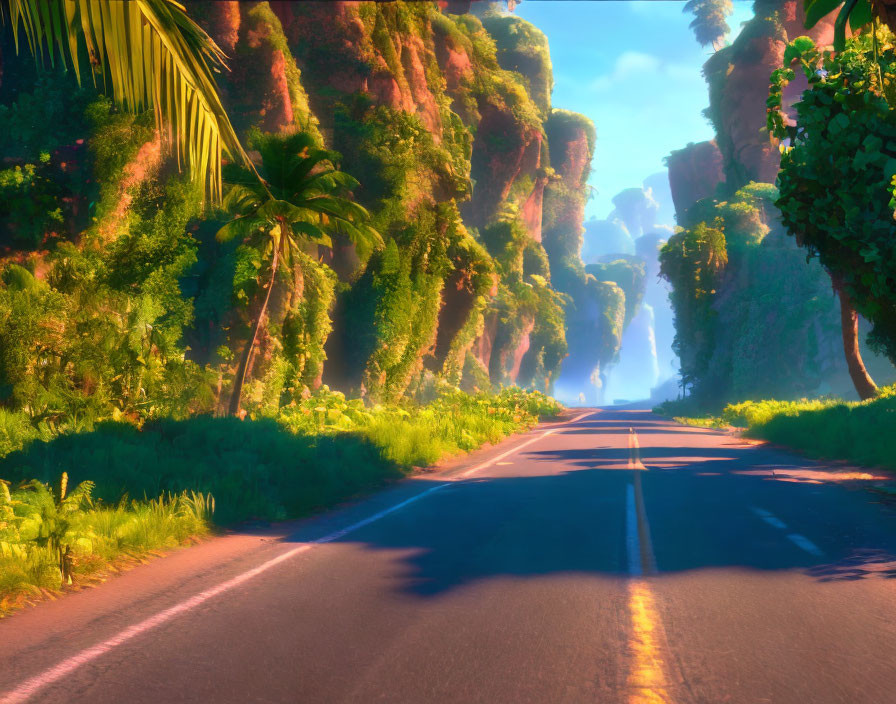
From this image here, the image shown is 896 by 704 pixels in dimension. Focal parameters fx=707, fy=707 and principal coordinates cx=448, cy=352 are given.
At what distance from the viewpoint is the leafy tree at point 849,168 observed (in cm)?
1283

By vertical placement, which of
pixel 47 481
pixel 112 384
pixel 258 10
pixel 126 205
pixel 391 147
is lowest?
pixel 47 481

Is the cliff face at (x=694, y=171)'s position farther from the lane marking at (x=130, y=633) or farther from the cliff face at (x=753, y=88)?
the lane marking at (x=130, y=633)

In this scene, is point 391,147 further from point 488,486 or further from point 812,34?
point 812,34

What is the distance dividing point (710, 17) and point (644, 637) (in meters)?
94.0

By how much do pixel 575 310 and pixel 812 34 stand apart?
48.4m

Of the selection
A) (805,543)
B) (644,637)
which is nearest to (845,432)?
(805,543)

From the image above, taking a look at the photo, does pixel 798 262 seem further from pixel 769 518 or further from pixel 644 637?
pixel 644 637

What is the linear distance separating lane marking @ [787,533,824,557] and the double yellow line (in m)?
1.46

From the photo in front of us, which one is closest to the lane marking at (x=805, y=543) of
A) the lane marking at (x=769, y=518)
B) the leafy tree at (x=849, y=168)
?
the lane marking at (x=769, y=518)

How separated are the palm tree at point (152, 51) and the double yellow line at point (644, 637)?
392 centimetres

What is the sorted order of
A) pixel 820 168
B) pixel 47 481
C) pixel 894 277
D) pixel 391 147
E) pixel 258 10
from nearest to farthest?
1. pixel 47 481
2. pixel 894 277
3. pixel 820 168
4. pixel 258 10
5. pixel 391 147

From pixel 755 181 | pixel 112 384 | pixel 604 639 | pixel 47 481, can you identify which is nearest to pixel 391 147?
pixel 112 384

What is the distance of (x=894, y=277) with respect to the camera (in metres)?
13.0

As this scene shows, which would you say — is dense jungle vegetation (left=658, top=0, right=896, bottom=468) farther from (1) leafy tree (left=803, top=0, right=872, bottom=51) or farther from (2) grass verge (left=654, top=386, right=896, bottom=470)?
(1) leafy tree (left=803, top=0, right=872, bottom=51)
